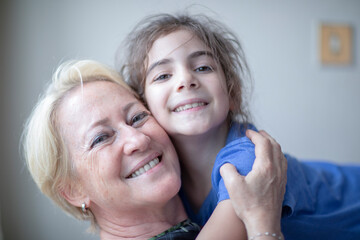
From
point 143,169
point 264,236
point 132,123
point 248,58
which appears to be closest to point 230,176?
point 264,236

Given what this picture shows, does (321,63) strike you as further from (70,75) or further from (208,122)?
(70,75)

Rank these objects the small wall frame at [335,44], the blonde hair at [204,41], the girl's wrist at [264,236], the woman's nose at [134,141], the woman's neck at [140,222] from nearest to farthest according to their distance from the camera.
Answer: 1. the girl's wrist at [264,236]
2. the woman's nose at [134,141]
3. the woman's neck at [140,222]
4. the blonde hair at [204,41]
5. the small wall frame at [335,44]

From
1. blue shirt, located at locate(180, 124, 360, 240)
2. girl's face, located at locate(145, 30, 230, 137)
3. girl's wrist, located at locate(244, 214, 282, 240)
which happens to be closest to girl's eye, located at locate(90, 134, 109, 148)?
girl's face, located at locate(145, 30, 230, 137)

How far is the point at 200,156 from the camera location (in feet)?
4.70

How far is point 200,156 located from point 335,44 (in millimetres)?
2455

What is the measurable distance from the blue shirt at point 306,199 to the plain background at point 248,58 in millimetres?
749

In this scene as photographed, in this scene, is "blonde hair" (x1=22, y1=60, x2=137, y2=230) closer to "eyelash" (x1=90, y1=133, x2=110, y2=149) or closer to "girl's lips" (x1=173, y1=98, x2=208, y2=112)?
"eyelash" (x1=90, y1=133, x2=110, y2=149)

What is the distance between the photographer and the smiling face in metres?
1.12

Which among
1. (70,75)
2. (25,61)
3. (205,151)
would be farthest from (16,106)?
(205,151)

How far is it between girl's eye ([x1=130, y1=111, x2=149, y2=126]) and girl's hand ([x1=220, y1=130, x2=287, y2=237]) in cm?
40

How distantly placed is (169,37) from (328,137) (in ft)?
8.25

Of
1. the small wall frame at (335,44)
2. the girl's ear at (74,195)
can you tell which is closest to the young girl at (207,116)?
the girl's ear at (74,195)

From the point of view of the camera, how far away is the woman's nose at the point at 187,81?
1.23 m

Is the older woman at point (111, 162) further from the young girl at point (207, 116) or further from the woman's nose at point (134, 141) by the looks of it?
the young girl at point (207, 116)
